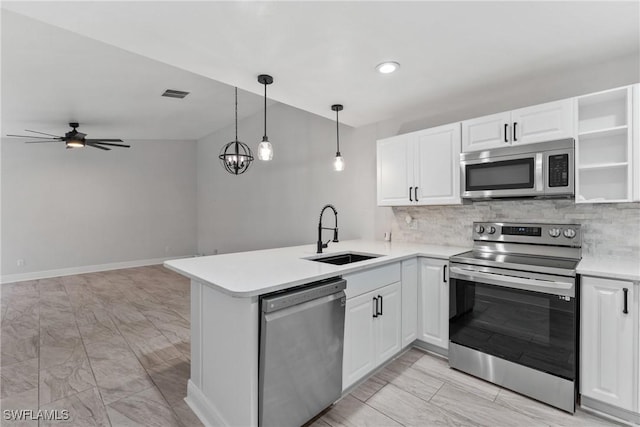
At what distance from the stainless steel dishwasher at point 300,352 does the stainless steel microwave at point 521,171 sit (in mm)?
1592

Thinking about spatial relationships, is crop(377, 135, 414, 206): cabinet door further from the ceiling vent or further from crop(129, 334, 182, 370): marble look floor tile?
the ceiling vent

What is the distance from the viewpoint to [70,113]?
4.50 meters

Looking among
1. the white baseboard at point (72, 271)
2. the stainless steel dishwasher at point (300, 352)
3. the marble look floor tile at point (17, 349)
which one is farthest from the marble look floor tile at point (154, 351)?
the white baseboard at point (72, 271)

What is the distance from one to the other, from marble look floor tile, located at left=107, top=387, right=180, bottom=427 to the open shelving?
10.6ft

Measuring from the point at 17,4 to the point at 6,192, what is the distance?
6.10 meters

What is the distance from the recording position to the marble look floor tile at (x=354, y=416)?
74.2 inches

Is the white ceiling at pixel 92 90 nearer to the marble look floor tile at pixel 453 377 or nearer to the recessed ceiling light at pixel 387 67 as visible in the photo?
the recessed ceiling light at pixel 387 67

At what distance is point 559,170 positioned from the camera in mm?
2232

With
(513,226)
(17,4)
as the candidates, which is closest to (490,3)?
(513,226)

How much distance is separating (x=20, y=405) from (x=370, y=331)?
98.2 inches

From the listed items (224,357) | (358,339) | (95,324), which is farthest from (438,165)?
(95,324)

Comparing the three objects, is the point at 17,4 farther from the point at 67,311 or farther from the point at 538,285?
the point at 67,311

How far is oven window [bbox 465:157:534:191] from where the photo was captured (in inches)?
93.7

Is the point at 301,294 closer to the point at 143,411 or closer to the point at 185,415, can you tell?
the point at 185,415
